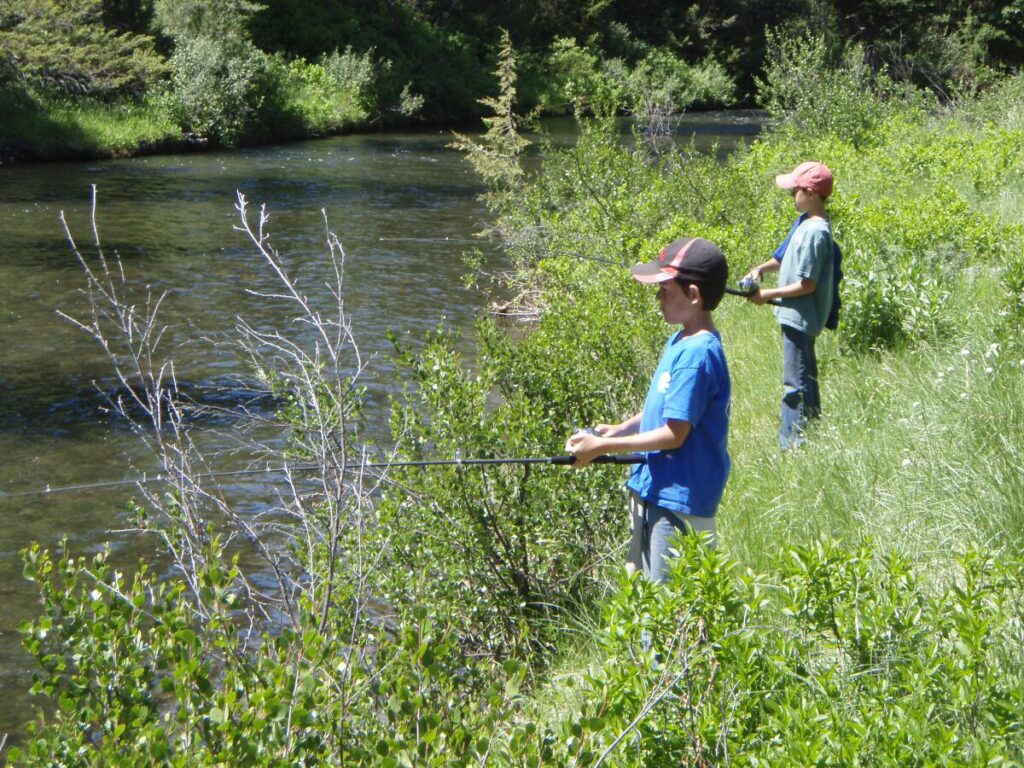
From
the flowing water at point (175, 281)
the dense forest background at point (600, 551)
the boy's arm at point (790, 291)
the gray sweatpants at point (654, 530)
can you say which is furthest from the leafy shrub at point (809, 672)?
the boy's arm at point (790, 291)

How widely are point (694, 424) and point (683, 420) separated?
2.1 inches

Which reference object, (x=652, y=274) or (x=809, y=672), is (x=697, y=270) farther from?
(x=809, y=672)

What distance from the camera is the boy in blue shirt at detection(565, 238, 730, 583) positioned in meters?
3.75

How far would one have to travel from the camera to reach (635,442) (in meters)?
3.77

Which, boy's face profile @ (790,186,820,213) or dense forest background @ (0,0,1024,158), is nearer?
boy's face profile @ (790,186,820,213)

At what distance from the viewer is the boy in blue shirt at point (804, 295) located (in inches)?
223

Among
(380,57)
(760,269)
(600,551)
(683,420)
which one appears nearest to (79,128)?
(380,57)

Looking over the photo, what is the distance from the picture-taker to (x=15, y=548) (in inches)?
273

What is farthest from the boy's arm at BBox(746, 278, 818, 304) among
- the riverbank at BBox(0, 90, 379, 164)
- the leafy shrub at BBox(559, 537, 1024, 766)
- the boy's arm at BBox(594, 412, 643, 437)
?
the riverbank at BBox(0, 90, 379, 164)

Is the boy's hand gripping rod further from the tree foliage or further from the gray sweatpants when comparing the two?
the tree foliage

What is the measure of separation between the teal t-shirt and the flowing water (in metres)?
1.70

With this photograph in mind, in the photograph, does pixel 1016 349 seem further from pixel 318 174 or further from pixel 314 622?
pixel 318 174

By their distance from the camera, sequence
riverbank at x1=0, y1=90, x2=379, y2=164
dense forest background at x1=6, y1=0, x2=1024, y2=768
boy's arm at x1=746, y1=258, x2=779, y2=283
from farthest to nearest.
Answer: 1. riverbank at x1=0, y1=90, x2=379, y2=164
2. boy's arm at x1=746, y1=258, x2=779, y2=283
3. dense forest background at x1=6, y1=0, x2=1024, y2=768

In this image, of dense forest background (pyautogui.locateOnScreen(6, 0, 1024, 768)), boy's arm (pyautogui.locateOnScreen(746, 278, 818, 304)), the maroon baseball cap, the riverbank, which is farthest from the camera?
the riverbank
